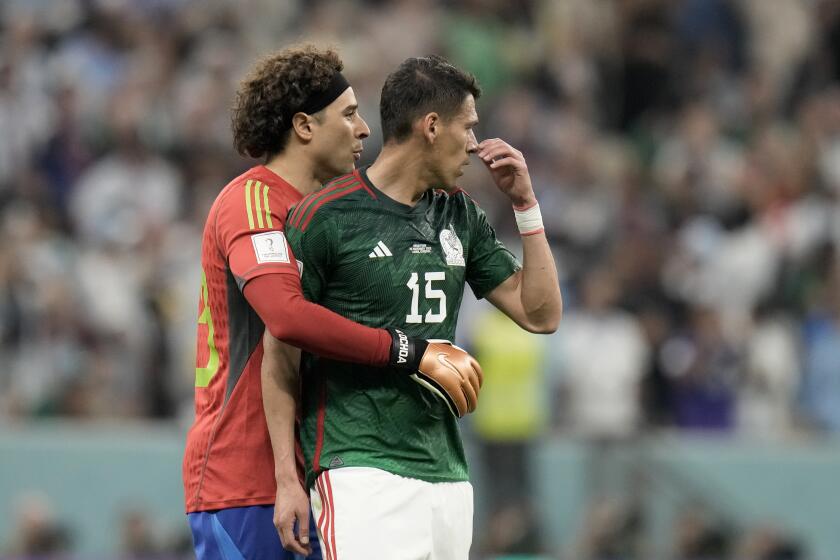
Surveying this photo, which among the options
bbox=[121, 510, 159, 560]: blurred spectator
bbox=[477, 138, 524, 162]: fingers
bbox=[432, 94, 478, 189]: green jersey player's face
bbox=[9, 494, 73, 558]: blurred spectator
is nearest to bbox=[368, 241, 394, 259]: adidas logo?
bbox=[432, 94, 478, 189]: green jersey player's face

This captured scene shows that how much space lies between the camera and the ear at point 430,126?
4.52 meters

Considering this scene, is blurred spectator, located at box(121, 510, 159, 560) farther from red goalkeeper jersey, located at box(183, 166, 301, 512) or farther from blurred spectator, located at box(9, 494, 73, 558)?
red goalkeeper jersey, located at box(183, 166, 301, 512)

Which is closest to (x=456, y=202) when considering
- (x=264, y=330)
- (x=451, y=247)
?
(x=451, y=247)

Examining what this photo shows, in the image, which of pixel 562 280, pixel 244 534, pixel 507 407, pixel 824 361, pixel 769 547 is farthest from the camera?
pixel 562 280

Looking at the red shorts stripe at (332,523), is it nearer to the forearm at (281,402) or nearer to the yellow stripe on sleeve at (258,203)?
the forearm at (281,402)

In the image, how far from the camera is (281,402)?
4.53m

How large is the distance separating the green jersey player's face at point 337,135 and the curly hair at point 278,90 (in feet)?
0.27

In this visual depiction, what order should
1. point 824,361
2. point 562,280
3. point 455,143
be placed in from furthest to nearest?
point 562,280 < point 824,361 < point 455,143

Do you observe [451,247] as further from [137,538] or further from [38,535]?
[38,535]

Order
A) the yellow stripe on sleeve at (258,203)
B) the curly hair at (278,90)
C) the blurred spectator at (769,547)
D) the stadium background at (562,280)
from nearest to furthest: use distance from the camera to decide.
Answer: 1. the yellow stripe on sleeve at (258,203)
2. the curly hair at (278,90)
3. the blurred spectator at (769,547)
4. the stadium background at (562,280)

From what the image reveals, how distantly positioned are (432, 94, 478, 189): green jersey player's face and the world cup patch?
0.51 meters

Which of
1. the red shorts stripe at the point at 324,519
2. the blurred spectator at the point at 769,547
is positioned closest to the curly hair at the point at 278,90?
the red shorts stripe at the point at 324,519

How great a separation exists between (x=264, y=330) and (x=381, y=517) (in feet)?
2.36

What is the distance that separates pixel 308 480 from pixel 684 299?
22.7 feet
